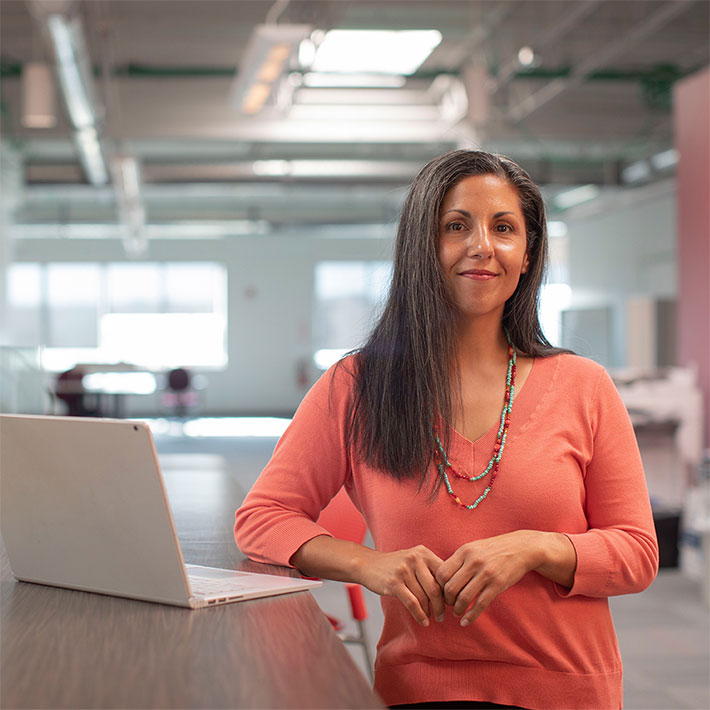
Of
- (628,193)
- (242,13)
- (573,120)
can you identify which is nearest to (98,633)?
(242,13)

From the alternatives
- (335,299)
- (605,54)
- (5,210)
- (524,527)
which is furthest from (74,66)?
(335,299)

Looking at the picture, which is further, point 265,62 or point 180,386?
point 180,386

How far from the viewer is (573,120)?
10664mm

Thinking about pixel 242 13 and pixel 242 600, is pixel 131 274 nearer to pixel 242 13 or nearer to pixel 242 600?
pixel 242 13

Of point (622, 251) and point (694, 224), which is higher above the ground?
point (622, 251)

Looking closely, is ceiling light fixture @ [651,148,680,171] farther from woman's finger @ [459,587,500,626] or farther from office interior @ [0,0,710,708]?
woman's finger @ [459,587,500,626]

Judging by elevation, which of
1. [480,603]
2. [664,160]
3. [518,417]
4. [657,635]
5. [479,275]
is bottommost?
[657,635]

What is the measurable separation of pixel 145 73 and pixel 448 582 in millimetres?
9127

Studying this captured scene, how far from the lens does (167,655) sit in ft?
3.45

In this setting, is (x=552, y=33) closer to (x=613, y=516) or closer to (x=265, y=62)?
(x=265, y=62)

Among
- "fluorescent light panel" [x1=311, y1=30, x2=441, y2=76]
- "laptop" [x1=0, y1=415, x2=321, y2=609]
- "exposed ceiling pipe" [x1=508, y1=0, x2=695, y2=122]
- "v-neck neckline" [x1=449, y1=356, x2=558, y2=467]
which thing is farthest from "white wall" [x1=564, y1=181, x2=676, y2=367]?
"laptop" [x1=0, y1=415, x2=321, y2=609]

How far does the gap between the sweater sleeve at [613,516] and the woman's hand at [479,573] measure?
4.9 inches

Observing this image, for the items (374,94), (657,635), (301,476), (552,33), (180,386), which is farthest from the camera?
(180,386)

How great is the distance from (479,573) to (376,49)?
20.7 feet
